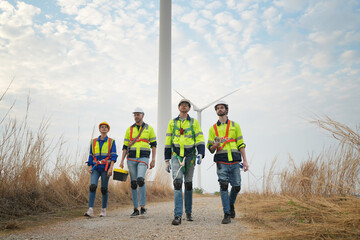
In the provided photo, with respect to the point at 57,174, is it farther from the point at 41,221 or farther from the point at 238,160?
the point at 238,160

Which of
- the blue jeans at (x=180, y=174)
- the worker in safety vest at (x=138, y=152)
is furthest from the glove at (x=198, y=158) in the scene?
the worker in safety vest at (x=138, y=152)

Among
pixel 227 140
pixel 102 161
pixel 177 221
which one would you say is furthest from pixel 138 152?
pixel 227 140

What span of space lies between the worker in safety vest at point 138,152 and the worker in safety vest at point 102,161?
322 millimetres

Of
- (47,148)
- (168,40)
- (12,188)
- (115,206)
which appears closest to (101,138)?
(47,148)

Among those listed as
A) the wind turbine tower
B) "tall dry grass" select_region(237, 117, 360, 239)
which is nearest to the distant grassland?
"tall dry grass" select_region(237, 117, 360, 239)

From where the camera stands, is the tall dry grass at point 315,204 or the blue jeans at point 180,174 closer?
the tall dry grass at point 315,204

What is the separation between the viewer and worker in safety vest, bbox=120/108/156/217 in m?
6.30

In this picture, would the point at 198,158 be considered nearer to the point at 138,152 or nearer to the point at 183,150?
the point at 183,150

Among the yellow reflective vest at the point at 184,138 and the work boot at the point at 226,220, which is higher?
the yellow reflective vest at the point at 184,138

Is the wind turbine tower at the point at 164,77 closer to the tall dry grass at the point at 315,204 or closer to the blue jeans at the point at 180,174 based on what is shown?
the tall dry grass at the point at 315,204

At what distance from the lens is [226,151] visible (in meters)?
5.57

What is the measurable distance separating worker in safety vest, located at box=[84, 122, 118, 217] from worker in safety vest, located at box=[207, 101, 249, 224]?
7.39ft

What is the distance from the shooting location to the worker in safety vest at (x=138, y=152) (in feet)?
20.7

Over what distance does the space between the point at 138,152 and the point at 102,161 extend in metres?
0.84
